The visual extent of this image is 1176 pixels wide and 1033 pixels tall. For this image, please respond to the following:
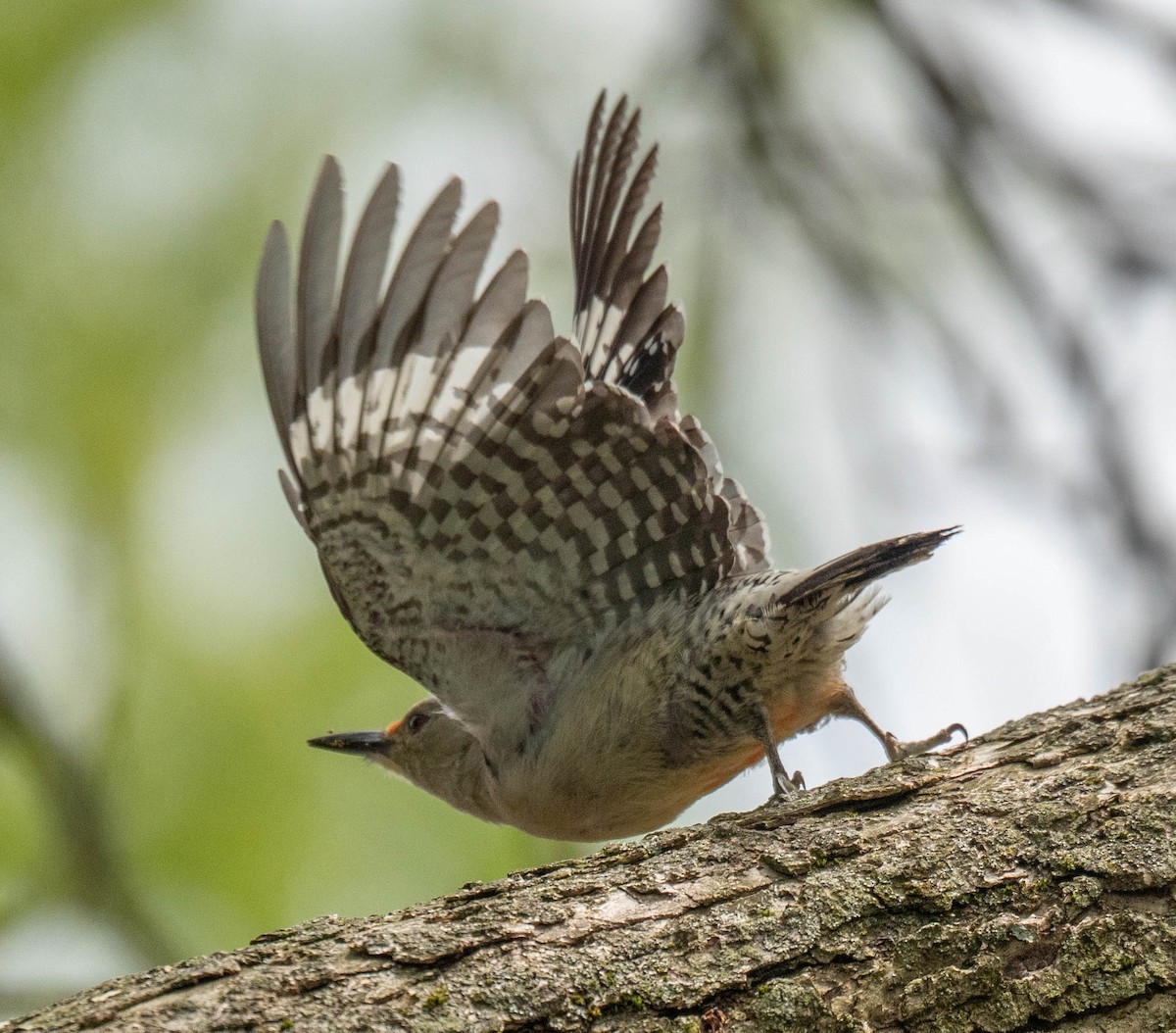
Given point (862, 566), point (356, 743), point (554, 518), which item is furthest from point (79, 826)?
point (862, 566)

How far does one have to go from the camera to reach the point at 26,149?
26.1ft

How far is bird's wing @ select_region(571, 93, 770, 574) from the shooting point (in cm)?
442

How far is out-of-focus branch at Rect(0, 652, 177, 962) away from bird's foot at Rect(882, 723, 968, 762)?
122 inches

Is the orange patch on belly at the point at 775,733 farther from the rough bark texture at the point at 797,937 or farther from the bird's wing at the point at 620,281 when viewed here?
the rough bark texture at the point at 797,937

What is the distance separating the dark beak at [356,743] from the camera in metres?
5.65

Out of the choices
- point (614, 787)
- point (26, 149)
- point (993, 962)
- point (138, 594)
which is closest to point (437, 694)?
point (614, 787)

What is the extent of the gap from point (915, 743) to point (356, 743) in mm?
2592

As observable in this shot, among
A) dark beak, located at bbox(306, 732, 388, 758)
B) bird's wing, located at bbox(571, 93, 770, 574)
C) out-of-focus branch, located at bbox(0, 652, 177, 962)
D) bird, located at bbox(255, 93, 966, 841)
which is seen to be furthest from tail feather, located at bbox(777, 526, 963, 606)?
out-of-focus branch, located at bbox(0, 652, 177, 962)

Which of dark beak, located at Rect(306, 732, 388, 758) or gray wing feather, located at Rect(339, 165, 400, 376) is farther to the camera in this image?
dark beak, located at Rect(306, 732, 388, 758)

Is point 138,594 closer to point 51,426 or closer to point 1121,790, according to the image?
point 51,426

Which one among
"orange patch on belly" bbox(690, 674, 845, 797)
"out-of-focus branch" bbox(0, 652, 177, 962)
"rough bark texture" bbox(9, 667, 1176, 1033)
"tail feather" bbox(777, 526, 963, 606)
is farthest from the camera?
"out-of-focus branch" bbox(0, 652, 177, 962)

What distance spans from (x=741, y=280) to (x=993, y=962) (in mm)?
4176

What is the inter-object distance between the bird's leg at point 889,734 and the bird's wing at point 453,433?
2.31 feet

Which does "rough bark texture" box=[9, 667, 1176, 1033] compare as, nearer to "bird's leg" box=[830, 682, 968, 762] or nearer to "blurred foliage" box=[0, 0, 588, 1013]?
"bird's leg" box=[830, 682, 968, 762]
